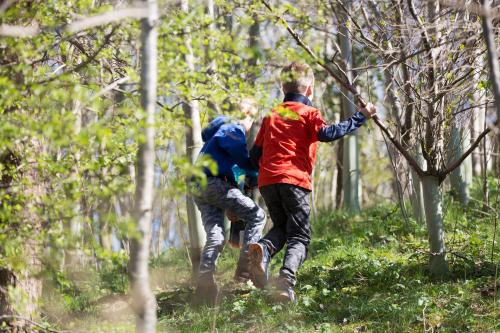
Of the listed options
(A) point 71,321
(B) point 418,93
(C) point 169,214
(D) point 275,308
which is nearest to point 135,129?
(D) point 275,308

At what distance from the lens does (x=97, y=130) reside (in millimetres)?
2910

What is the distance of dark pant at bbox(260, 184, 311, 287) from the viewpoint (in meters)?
5.14

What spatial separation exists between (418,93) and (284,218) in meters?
1.49

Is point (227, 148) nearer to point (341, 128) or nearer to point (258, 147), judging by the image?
point (258, 147)

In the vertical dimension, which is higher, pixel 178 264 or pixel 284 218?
pixel 284 218

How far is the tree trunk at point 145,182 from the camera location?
3170mm

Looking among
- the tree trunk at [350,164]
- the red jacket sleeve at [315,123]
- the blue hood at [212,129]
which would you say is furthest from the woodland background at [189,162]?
the tree trunk at [350,164]

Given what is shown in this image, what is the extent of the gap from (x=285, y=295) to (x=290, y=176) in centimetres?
93

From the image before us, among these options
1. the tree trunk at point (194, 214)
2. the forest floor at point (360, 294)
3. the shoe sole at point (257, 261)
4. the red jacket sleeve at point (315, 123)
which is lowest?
the forest floor at point (360, 294)

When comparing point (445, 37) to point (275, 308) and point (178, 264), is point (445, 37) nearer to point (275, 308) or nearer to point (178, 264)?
point (275, 308)

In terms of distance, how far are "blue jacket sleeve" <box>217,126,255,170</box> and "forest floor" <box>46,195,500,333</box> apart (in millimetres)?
1080

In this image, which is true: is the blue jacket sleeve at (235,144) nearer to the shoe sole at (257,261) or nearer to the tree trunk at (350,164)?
the shoe sole at (257,261)

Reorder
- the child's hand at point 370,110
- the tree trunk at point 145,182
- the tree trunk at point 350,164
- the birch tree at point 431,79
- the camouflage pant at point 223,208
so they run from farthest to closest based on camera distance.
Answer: the tree trunk at point 350,164 < the camouflage pant at point 223,208 < the child's hand at point 370,110 < the birch tree at point 431,79 < the tree trunk at point 145,182

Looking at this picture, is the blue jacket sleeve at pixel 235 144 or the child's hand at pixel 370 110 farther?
the blue jacket sleeve at pixel 235 144
